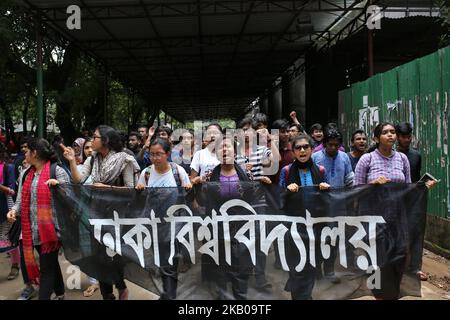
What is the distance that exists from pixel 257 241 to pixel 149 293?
61.9 inches

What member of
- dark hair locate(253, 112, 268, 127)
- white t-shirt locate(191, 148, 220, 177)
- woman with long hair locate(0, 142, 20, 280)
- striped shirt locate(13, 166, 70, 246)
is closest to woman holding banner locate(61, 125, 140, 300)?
striped shirt locate(13, 166, 70, 246)

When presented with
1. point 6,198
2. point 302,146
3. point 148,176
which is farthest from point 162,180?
point 6,198

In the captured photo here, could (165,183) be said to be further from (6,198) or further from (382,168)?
(6,198)

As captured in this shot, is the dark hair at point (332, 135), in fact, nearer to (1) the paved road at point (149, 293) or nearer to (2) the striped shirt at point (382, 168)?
(2) the striped shirt at point (382, 168)

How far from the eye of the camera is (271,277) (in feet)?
13.6

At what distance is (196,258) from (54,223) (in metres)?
1.37

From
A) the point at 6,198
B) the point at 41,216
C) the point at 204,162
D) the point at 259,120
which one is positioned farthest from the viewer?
the point at 6,198

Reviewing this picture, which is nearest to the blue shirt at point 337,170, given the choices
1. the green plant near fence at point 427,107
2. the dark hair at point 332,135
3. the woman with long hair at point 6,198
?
the dark hair at point 332,135

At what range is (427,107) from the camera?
283 inches

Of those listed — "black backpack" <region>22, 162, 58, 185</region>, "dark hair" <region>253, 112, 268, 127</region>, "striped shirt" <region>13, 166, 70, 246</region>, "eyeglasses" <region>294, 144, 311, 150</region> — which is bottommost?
"striped shirt" <region>13, 166, 70, 246</region>

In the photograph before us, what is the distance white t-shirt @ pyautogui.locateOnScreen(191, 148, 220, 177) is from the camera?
5383 millimetres

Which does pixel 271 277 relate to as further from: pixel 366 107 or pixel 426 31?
pixel 426 31

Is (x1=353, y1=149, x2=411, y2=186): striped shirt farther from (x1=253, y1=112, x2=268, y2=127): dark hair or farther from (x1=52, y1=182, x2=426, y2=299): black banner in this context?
(x1=253, y1=112, x2=268, y2=127): dark hair

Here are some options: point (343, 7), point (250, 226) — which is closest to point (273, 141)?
point (250, 226)
